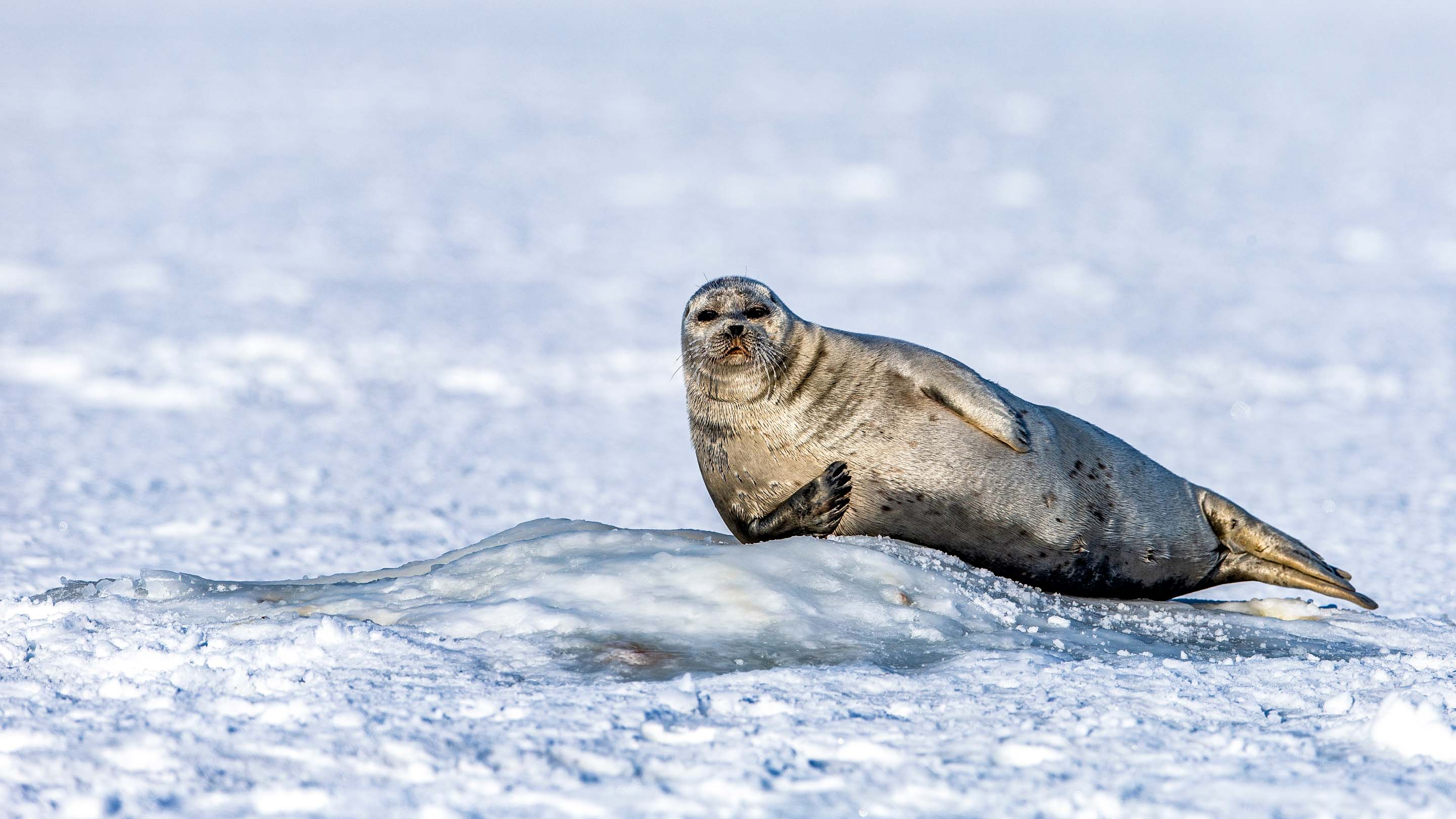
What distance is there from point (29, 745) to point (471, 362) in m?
5.93

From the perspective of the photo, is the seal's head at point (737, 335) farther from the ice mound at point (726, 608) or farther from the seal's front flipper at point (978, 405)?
the ice mound at point (726, 608)

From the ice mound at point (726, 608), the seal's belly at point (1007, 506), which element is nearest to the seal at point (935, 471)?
the seal's belly at point (1007, 506)

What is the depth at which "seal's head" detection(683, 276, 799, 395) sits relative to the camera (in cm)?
394

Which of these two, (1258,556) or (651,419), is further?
(651,419)

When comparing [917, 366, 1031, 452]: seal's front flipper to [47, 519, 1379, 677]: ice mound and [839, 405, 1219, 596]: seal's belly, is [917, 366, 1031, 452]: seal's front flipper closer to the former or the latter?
[839, 405, 1219, 596]: seal's belly

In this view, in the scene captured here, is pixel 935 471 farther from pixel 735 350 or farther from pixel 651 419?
pixel 651 419

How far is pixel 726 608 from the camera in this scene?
9.69 feet

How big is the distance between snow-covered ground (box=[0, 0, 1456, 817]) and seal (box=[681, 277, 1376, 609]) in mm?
227

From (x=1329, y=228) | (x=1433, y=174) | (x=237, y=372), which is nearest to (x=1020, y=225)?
(x=1329, y=228)

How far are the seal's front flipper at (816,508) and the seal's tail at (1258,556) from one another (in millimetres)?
1212

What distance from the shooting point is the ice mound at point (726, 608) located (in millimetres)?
2797

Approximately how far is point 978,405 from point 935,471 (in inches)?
8.0

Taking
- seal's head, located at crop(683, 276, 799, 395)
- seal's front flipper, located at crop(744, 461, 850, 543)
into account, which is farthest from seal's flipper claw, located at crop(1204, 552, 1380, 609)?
seal's head, located at crop(683, 276, 799, 395)

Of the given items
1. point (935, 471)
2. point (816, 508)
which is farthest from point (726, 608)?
point (935, 471)
